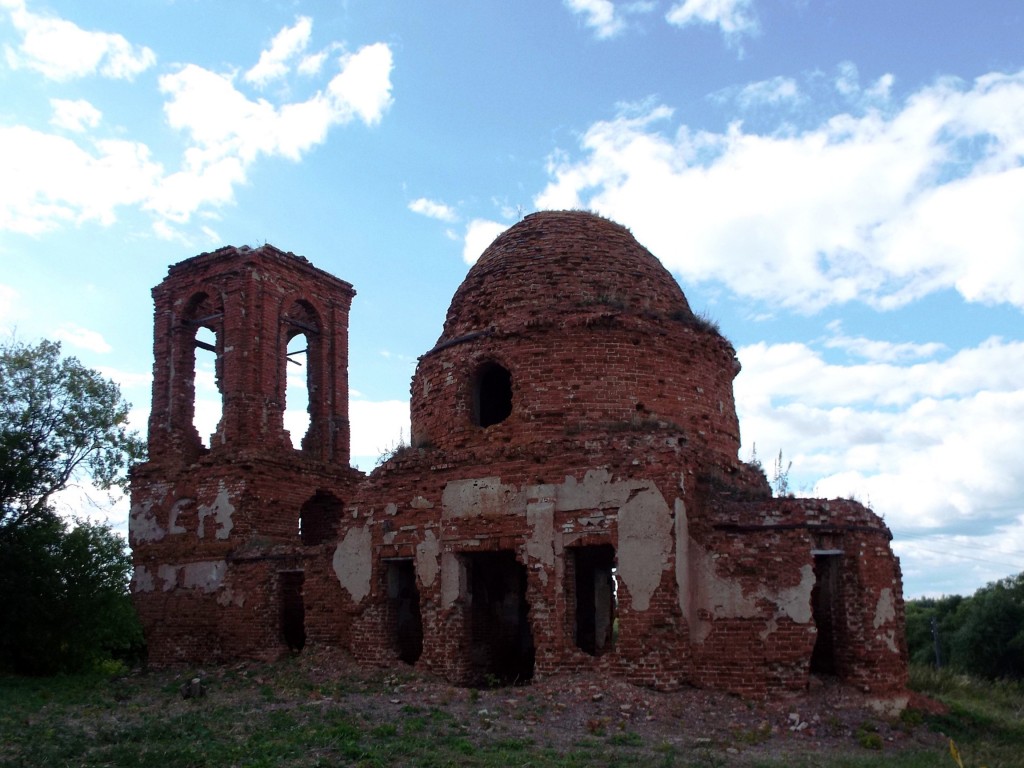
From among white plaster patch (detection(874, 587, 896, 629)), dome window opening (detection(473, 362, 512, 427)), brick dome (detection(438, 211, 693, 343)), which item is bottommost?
white plaster patch (detection(874, 587, 896, 629))

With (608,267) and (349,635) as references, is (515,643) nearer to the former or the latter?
(349,635)

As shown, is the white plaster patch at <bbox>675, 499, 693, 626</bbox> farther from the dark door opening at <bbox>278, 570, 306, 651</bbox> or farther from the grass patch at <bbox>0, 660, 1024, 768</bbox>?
the dark door opening at <bbox>278, 570, 306, 651</bbox>

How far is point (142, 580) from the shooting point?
1612 centimetres

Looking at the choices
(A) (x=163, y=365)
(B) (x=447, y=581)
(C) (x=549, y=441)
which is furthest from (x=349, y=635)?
(A) (x=163, y=365)

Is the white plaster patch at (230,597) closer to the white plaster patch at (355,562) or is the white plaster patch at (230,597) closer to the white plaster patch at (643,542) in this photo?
the white plaster patch at (355,562)

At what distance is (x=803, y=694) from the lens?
9.62 meters

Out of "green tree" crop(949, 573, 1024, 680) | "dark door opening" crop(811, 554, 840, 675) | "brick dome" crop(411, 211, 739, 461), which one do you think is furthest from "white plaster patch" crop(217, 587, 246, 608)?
"green tree" crop(949, 573, 1024, 680)

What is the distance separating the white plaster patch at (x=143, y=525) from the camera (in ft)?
52.9

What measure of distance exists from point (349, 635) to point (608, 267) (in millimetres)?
6119

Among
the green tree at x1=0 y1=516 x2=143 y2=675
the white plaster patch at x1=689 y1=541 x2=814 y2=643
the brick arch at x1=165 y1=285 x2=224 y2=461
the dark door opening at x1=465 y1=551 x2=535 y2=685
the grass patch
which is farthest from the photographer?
the brick arch at x1=165 y1=285 x2=224 y2=461

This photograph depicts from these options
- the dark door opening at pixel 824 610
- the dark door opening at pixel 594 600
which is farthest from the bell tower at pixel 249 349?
the dark door opening at pixel 824 610

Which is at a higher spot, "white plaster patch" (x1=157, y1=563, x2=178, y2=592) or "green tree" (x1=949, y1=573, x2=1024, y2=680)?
"white plaster patch" (x1=157, y1=563, x2=178, y2=592)

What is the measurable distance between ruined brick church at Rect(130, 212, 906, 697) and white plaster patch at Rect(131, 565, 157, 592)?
0.20 feet

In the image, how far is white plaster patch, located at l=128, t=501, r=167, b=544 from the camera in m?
16.1
